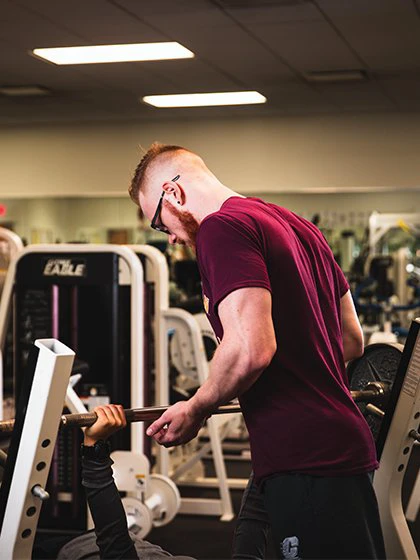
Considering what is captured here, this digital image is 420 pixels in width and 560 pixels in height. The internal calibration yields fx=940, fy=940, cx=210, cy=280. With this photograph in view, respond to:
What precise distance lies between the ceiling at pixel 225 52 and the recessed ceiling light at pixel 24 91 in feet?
0.35

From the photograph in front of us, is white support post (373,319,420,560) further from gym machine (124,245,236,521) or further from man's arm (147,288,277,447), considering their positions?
gym machine (124,245,236,521)

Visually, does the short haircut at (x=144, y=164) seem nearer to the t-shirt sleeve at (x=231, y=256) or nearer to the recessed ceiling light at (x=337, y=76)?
the t-shirt sleeve at (x=231, y=256)

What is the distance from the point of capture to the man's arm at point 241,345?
1.68 meters

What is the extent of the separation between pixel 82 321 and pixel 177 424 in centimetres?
263

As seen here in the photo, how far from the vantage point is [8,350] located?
5.50 metres

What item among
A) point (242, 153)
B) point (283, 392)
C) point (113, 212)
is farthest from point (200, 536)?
point (113, 212)

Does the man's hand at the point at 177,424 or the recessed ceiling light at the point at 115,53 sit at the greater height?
the recessed ceiling light at the point at 115,53

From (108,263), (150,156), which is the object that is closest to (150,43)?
(108,263)

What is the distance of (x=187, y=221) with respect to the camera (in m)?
1.95

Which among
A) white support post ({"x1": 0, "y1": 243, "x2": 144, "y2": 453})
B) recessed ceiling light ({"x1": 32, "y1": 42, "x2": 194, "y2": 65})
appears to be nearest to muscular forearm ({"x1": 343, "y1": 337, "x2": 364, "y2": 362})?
white support post ({"x1": 0, "y1": 243, "x2": 144, "y2": 453})

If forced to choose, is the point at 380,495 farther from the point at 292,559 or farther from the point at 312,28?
the point at 312,28

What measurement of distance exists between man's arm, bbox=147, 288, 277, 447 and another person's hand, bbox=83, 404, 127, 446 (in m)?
0.21

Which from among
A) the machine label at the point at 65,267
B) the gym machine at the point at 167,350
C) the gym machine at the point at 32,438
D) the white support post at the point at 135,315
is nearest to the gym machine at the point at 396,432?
the gym machine at the point at 32,438

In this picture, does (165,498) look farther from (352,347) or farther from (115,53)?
(115,53)
